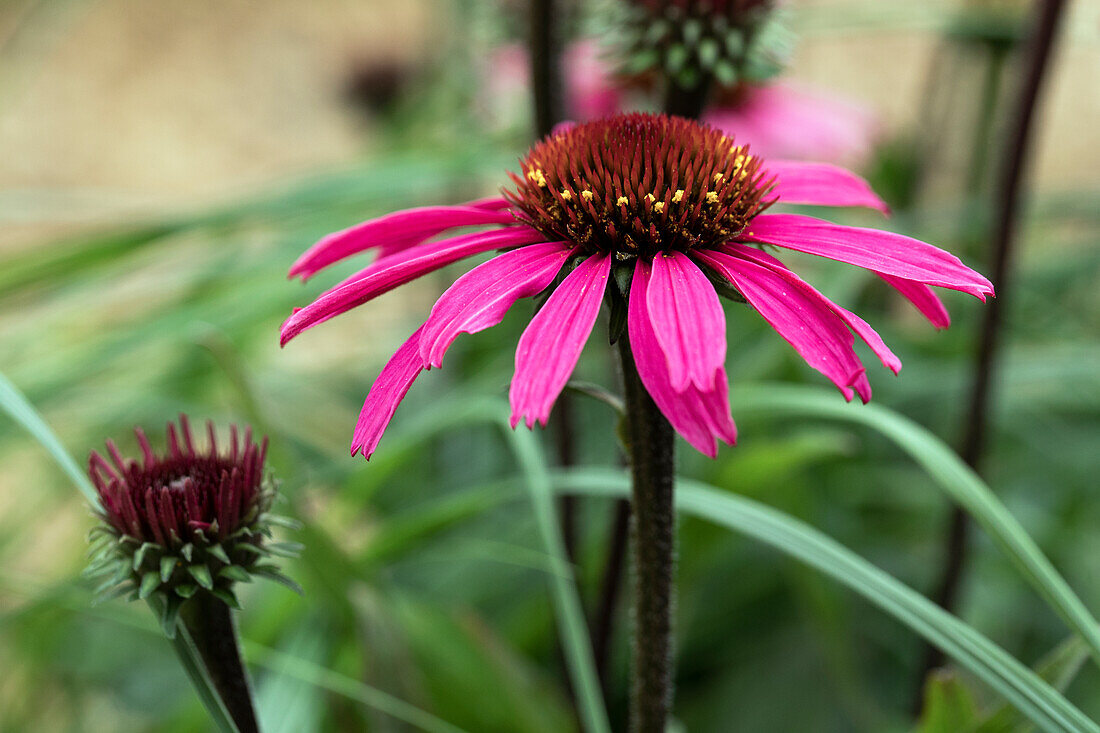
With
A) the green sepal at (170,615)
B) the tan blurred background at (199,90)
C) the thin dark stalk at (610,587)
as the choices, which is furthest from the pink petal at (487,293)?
the tan blurred background at (199,90)

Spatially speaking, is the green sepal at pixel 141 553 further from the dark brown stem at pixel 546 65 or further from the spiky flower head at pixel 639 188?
the dark brown stem at pixel 546 65

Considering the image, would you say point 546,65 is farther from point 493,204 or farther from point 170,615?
point 170,615

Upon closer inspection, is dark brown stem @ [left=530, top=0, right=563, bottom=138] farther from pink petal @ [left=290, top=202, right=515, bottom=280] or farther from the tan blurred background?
the tan blurred background

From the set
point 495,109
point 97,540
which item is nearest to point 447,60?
point 495,109

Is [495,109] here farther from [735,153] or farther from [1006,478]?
[735,153]

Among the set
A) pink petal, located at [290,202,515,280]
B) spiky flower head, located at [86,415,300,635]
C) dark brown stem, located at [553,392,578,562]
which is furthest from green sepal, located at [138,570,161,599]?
dark brown stem, located at [553,392,578,562]

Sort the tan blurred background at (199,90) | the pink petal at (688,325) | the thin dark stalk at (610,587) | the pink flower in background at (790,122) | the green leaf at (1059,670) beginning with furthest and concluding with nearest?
1. the tan blurred background at (199,90)
2. the pink flower in background at (790,122)
3. the thin dark stalk at (610,587)
4. the green leaf at (1059,670)
5. the pink petal at (688,325)
